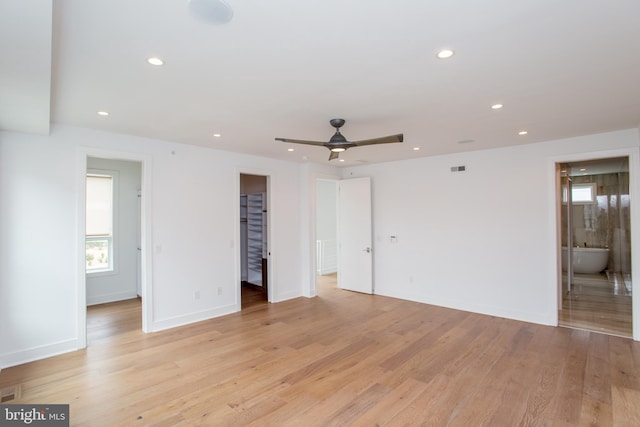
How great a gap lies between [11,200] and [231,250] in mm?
2722

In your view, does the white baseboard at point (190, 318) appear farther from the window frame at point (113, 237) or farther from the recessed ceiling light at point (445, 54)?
the recessed ceiling light at point (445, 54)

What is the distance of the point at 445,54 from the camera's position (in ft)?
6.99

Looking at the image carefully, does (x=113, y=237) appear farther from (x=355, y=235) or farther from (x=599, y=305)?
(x=599, y=305)

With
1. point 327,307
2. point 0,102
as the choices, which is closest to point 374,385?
point 327,307

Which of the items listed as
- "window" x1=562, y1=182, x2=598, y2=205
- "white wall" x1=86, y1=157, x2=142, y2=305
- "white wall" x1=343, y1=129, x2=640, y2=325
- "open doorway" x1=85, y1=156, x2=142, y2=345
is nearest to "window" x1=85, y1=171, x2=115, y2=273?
"open doorway" x1=85, y1=156, x2=142, y2=345

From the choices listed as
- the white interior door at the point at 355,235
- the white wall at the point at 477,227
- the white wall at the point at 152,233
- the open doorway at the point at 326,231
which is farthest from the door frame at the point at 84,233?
the open doorway at the point at 326,231

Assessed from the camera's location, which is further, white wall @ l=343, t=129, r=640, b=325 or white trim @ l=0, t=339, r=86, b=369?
white wall @ l=343, t=129, r=640, b=325

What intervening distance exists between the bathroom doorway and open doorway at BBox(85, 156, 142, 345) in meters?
7.31

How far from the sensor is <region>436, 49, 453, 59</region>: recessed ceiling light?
82.4 inches

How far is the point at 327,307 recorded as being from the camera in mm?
5559

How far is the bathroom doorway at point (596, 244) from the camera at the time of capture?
5129mm

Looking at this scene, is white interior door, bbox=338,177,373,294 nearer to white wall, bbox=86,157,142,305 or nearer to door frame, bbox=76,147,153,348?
door frame, bbox=76,147,153,348

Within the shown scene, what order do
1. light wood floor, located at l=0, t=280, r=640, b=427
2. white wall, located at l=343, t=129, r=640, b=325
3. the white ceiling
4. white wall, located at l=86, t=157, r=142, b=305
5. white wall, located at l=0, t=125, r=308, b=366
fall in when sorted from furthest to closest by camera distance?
white wall, located at l=86, t=157, r=142, b=305, white wall, located at l=343, t=129, r=640, b=325, white wall, located at l=0, t=125, r=308, b=366, light wood floor, located at l=0, t=280, r=640, b=427, the white ceiling

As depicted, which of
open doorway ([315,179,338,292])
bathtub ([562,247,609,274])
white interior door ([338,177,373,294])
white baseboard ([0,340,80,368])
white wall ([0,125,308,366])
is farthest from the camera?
open doorway ([315,179,338,292])
